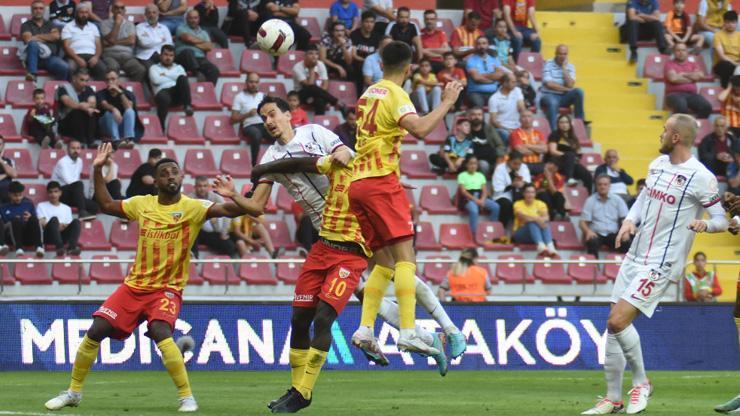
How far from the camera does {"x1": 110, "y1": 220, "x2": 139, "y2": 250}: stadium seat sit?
856 inches

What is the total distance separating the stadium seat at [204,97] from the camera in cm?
2436

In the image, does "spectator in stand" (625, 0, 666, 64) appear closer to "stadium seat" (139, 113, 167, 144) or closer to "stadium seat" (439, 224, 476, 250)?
"stadium seat" (439, 224, 476, 250)

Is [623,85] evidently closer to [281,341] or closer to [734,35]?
[734,35]

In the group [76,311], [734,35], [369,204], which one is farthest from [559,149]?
[369,204]

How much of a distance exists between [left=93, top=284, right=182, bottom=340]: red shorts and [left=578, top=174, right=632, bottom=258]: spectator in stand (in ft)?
42.0

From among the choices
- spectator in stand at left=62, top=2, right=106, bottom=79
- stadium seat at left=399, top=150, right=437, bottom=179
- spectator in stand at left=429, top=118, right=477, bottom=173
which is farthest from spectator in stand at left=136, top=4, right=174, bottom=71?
spectator in stand at left=429, top=118, right=477, bottom=173

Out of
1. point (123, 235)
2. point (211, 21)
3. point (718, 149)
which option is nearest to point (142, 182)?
point (123, 235)

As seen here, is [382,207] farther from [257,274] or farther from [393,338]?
[257,274]

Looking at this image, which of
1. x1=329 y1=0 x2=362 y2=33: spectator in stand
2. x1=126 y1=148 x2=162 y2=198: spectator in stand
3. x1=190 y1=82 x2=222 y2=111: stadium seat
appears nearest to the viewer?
x1=126 y1=148 x2=162 y2=198: spectator in stand

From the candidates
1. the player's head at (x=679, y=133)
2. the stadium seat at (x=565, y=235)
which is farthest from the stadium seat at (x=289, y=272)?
the player's head at (x=679, y=133)

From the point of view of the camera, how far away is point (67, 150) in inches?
886

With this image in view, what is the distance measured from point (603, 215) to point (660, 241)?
12.4 metres

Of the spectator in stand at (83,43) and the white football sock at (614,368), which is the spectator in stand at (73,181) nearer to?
the spectator in stand at (83,43)

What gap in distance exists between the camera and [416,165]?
24328 mm
